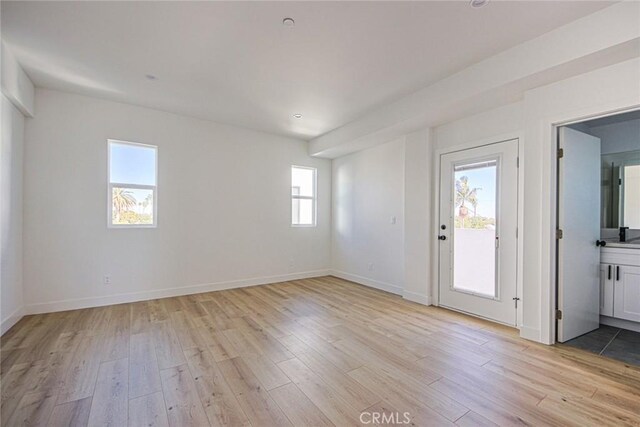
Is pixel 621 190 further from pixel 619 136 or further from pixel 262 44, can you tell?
pixel 262 44

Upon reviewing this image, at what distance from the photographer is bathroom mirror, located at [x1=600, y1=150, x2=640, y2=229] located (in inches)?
146

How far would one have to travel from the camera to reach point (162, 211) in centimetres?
442

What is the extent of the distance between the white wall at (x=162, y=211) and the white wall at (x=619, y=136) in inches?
176

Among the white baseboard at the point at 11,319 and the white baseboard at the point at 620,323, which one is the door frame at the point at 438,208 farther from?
the white baseboard at the point at 11,319

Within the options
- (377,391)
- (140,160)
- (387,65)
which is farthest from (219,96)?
(377,391)

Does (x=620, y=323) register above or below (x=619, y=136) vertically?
below

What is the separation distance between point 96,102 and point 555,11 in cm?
524

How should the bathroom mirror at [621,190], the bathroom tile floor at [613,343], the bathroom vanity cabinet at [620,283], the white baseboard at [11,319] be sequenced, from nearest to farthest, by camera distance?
the bathroom tile floor at [613,343] → the white baseboard at [11,319] → the bathroom vanity cabinet at [620,283] → the bathroom mirror at [621,190]

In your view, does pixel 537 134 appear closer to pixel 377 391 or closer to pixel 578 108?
pixel 578 108

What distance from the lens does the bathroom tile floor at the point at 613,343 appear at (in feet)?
Answer: 8.51

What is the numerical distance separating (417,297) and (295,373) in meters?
2.54

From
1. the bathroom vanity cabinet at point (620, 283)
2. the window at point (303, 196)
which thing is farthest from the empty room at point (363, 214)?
the window at point (303, 196)

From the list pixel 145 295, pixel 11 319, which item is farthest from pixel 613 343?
pixel 11 319

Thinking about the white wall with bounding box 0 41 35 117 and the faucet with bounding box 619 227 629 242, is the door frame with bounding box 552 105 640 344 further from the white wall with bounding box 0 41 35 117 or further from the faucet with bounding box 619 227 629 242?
the white wall with bounding box 0 41 35 117
